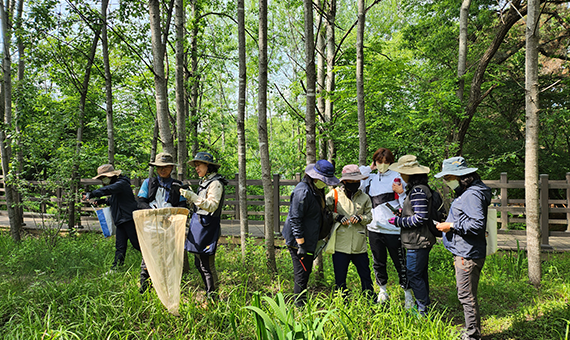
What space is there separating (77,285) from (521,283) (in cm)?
594

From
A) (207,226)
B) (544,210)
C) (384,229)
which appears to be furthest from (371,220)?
(544,210)

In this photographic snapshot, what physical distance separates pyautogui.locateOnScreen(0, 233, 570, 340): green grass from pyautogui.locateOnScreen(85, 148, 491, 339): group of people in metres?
0.31

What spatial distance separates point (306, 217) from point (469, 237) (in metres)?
1.55

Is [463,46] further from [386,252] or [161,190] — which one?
[161,190]

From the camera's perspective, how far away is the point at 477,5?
9.77 metres

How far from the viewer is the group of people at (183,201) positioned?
133 inches

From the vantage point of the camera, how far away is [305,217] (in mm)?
3344

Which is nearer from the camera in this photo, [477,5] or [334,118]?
[334,118]

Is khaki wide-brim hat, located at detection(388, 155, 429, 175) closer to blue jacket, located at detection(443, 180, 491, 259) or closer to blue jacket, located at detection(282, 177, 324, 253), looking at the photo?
blue jacket, located at detection(443, 180, 491, 259)

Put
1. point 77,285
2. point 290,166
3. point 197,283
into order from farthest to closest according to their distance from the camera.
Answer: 1. point 290,166
2. point 197,283
3. point 77,285

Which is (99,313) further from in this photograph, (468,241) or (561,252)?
(561,252)

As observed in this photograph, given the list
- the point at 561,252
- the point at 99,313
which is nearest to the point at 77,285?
the point at 99,313

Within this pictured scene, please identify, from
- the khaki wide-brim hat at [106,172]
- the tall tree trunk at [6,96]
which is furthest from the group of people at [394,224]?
the tall tree trunk at [6,96]

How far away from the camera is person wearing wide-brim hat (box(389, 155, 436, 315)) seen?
3.16m
